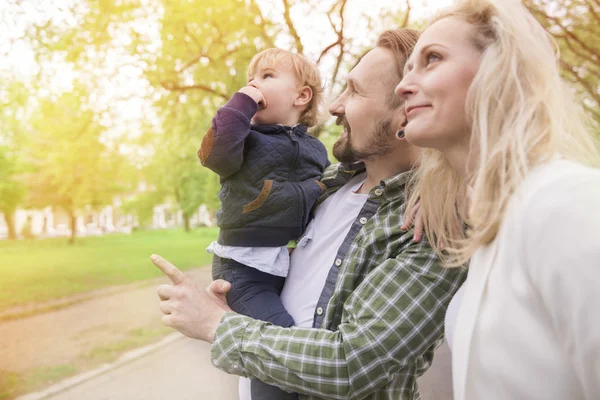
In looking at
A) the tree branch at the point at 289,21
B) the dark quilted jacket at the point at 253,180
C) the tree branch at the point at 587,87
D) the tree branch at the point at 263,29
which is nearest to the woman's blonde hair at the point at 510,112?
the dark quilted jacket at the point at 253,180

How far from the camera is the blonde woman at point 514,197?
544mm

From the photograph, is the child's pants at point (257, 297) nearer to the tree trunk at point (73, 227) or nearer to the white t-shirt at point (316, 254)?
the white t-shirt at point (316, 254)

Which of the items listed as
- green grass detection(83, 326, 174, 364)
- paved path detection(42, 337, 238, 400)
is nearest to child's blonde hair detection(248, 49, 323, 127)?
paved path detection(42, 337, 238, 400)

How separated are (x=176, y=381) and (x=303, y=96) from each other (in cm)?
366

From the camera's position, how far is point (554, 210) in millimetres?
560

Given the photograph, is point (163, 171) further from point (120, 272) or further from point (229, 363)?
point (229, 363)

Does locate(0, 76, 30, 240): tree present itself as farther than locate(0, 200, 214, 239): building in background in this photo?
No

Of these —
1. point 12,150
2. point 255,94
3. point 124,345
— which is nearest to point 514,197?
point 255,94

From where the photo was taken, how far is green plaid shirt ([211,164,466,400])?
95cm

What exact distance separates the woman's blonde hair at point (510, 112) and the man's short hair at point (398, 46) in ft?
1.21

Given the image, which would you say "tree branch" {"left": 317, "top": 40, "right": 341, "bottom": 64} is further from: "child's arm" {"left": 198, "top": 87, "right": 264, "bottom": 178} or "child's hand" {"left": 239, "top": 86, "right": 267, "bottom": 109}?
"child's arm" {"left": 198, "top": 87, "right": 264, "bottom": 178}

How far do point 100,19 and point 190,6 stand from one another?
78 centimetres

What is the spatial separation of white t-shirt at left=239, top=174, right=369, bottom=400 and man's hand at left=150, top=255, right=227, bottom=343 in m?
0.19

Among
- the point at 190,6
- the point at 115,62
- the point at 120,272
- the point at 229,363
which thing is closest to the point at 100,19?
the point at 115,62
